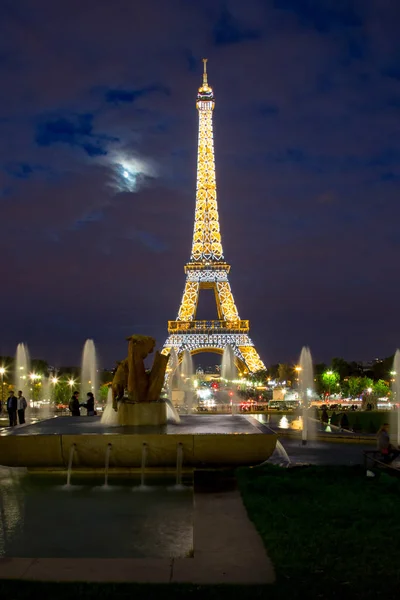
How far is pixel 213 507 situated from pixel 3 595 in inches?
152

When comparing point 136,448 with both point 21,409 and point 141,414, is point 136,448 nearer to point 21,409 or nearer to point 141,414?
point 141,414

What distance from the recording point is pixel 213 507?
883cm

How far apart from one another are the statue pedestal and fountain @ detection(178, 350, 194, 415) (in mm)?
20270

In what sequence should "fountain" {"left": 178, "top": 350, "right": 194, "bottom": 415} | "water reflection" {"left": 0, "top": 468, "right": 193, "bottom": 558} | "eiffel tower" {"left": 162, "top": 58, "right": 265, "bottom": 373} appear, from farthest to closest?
"eiffel tower" {"left": 162, "top": 58, "right": 265, "bottom": 373}
"fountain" {"left": 178, "top": 350, "right": 194, "bottom": 415}
"water reflection" {"left": 0, "top": 468, "right": 193, "bottom": 558}

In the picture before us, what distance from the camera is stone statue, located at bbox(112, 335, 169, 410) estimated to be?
1490 cm

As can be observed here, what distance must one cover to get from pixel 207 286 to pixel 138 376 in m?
83.5

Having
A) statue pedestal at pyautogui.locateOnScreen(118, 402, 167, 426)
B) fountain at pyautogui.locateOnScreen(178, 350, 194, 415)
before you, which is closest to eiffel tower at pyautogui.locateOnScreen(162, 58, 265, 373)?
fountain at pyautogui.locateOnScreen(178, 350, 194, 415)

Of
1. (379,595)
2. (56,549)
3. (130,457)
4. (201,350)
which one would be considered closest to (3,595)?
(56,549)

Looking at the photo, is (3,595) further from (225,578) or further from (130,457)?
(130,457)

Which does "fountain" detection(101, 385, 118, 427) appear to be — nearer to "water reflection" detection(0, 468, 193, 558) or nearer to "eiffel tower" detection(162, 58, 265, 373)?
"water reflection" detection(0, 468, 193, 558)

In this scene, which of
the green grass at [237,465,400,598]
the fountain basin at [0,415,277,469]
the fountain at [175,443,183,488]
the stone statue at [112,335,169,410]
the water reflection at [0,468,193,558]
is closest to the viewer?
the green grass at [237,465,400,598]

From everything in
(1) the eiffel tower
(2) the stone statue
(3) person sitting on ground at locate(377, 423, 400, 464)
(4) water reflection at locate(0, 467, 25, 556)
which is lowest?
(4) water reflection at locate(0, 467, 25, 556)

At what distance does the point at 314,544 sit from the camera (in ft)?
22.5

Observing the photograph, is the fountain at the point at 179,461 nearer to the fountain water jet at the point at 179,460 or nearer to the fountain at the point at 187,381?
the fountain water jet at the point at 179,460
